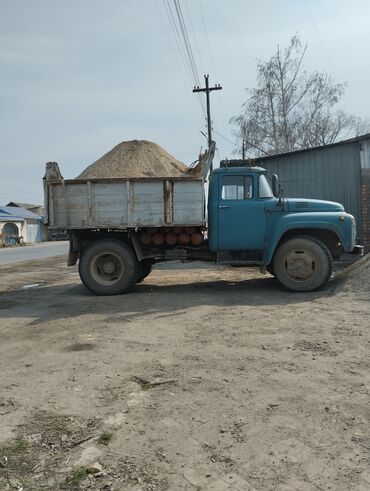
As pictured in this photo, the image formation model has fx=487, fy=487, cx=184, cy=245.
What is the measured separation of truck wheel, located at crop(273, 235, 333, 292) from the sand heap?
30002mm

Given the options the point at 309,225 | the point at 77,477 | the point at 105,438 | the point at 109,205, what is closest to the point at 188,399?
the point at 105,438

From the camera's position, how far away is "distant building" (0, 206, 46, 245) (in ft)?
181

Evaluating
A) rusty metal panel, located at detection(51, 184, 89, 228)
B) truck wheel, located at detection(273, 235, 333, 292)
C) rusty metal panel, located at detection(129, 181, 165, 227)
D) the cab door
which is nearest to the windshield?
A: the cab door

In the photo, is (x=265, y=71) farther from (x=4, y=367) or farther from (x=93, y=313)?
(x=4, y=367)

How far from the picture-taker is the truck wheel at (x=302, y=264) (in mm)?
9828

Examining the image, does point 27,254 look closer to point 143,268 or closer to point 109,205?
point 143,268

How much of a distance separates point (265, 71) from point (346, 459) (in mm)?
37508

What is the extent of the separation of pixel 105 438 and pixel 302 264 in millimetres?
7006

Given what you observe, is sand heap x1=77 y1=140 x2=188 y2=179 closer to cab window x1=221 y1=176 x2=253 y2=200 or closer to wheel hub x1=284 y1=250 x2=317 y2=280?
cab window x1=221 y1=176 x2=253 y2=200

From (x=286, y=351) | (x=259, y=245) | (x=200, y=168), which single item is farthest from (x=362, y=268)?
(x=286, y=351)

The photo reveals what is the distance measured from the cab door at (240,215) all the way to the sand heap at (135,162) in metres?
29.6

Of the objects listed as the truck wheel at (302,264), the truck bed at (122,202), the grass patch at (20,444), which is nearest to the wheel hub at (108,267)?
the truck bed at (122,202)

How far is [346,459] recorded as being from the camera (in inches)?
130

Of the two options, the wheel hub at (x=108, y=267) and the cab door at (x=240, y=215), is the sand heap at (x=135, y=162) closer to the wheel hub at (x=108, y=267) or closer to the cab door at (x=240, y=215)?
the wheel hub at (x=108, y=267)
